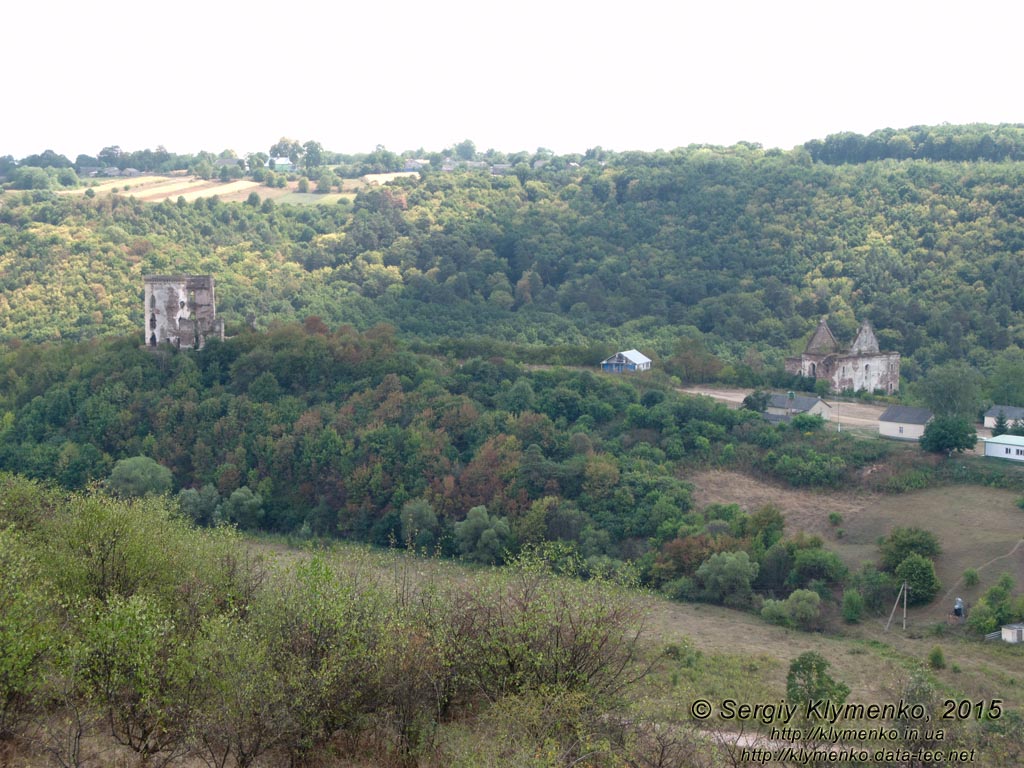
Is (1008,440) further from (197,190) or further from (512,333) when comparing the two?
(197,190)

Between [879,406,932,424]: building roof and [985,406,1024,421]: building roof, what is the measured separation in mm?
2265

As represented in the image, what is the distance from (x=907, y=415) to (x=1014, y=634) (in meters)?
11.6

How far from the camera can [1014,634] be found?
981 inches

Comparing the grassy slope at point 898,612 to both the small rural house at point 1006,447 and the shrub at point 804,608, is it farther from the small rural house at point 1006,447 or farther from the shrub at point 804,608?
the small rural house at point 1006,447

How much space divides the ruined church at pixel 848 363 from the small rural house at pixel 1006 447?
10.6 metres

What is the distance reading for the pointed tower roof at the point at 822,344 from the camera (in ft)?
146

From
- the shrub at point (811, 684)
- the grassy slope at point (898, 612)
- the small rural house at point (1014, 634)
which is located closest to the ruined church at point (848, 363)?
the grassy slope at point (898, 612)

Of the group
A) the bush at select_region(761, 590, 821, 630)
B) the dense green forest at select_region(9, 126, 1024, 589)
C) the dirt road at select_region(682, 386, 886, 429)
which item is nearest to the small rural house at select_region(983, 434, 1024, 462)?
the dense green forest at select_region(9, 126, 1024, 589)

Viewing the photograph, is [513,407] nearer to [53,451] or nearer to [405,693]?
[53,451]

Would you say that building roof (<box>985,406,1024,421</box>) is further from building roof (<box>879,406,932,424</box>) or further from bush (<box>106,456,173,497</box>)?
bush (<box>106,456,173,497</box>)

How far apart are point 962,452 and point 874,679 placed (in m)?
12.6

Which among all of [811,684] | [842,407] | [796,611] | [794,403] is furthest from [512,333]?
[811,684]

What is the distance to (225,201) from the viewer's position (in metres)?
73.1

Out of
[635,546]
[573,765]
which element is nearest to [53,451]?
[635,546]
